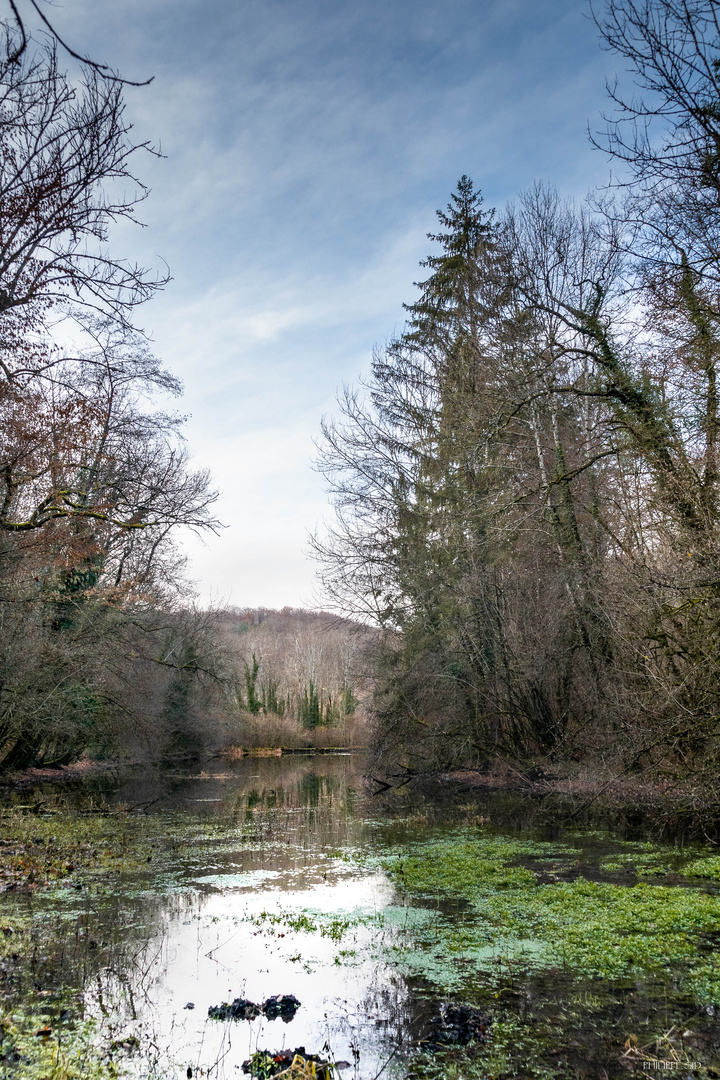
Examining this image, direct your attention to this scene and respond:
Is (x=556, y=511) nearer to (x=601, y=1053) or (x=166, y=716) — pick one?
(x=601, y=1053)

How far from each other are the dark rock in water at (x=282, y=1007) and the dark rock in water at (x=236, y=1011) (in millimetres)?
68

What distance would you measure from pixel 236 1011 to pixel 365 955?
1.43m

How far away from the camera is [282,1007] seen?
4605 millimetres

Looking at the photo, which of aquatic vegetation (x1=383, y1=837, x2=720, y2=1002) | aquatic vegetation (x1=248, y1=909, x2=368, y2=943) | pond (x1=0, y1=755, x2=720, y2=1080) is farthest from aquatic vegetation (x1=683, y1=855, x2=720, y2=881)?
aquatic vegetation (x1=248, y1=909, x2=368, y2=943)

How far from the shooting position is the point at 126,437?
15914 millimetres

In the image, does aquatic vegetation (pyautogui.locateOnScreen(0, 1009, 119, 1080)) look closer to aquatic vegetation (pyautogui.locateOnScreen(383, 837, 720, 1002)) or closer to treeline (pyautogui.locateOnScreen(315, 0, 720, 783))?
aquatic vegetation (pyautogui.locateOnScreen(383, 837, 720, 1002))

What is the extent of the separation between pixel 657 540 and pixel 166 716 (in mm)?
24955

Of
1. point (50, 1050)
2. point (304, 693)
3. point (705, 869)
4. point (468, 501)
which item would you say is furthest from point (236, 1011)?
point (304, 693)

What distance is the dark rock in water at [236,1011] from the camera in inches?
178

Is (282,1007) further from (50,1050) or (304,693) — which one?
(304,693)

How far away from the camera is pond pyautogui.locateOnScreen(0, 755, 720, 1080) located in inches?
156

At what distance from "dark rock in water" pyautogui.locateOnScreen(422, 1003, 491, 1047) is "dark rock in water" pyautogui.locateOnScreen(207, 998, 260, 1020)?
1.15 meters

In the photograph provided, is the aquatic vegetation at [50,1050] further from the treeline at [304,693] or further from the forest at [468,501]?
the treeline at [304,693]

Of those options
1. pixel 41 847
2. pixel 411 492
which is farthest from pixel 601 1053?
pixel 411 492
